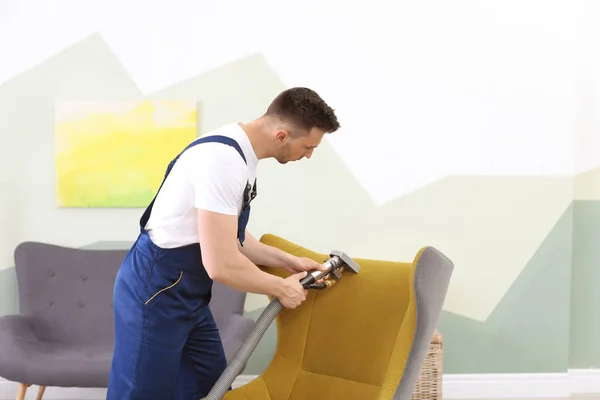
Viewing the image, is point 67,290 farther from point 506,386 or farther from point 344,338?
point 506,386

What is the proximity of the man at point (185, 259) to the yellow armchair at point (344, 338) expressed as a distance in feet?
0.65

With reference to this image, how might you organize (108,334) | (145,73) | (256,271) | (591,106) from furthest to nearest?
(591,106) < (145,73) < (108,334) < (256,271)

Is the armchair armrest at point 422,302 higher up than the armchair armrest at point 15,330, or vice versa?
the armchair armrest at point 422,302

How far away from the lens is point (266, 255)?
2.18 metres

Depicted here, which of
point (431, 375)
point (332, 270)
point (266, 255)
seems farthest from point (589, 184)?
point (266, 255)

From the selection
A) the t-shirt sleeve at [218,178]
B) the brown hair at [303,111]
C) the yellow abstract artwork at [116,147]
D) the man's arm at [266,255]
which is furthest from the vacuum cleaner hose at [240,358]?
the yellow abstract artwork at [116,147]

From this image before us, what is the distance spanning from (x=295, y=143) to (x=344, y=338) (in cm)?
68

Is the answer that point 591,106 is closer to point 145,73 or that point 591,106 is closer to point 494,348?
point 494,348

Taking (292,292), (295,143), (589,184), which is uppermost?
(589,184)

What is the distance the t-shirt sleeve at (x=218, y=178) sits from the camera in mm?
1745

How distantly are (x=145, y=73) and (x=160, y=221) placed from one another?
1709 mm

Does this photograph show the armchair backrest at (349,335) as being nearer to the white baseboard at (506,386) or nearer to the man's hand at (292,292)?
the man's hand at (292,292)

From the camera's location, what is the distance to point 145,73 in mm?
3402

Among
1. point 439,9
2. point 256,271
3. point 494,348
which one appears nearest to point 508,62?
point 439,9
